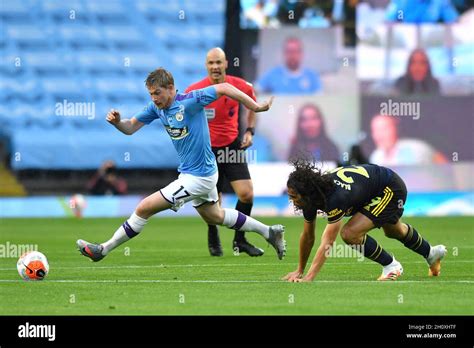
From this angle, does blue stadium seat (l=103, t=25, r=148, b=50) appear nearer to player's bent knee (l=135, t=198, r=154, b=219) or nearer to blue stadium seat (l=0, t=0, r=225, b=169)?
blue stadium seat (l=0, t=0, r=225, b=169)

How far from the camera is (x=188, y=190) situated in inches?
490

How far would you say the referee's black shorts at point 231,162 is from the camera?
1527 cm

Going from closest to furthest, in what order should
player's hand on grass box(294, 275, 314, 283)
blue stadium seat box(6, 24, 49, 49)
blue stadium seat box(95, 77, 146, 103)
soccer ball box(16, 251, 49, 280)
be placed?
1. player's hand on grass box(294, 275, 314, 283)
2. soccer ball box(16, 251, 49, 280)
3. blue stadium seat box(95, 77, 146, 103)
4. blue stadium seat box(6, 24, 49, 49)

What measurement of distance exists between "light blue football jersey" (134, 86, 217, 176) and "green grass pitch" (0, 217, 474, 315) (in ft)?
3.95

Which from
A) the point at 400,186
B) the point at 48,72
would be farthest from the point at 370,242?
the point at 48,72

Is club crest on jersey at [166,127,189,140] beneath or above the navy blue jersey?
above

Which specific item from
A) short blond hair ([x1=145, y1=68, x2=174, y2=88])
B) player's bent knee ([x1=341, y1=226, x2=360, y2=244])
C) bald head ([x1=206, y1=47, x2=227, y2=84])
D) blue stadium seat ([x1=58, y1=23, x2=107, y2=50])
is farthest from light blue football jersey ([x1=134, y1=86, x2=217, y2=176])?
blue stadium seat ([x1=58, y1=23, x2=107, y2=50])

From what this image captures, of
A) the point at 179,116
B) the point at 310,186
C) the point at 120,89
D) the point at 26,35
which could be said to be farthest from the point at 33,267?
the point at 26,35

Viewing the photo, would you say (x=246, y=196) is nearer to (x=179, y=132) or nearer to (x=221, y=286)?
(x=179, y=132)

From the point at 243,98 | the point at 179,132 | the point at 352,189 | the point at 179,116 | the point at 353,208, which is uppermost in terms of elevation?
the point at 243,98

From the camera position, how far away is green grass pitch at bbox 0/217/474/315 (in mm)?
9594

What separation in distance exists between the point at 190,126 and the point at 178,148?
36cm

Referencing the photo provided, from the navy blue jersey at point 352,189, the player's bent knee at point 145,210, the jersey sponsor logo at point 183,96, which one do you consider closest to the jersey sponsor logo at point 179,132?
the jersey sponsor logo at point 183,96

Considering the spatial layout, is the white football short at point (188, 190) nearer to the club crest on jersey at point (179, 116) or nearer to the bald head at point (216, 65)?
the club crest on jersey at point (179, 116)
